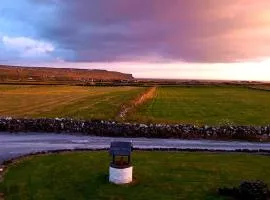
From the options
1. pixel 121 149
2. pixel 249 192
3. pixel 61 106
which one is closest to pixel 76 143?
pixel 121 149

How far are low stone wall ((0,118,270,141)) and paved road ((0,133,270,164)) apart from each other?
4.23ft

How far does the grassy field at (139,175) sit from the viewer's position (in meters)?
20.1

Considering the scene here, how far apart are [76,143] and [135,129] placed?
6.01 metres

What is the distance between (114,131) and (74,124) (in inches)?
137

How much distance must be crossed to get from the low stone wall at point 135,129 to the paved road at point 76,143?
1289mm

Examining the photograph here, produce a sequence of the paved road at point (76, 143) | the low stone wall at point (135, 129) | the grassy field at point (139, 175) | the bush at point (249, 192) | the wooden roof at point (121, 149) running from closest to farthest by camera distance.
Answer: the bush at point (249, 192) < the grassy field at point (139, 175) < the wooden roof at point (121, 149) < the paved road at point (76, 143) < the low stone wall at point (135, 129)

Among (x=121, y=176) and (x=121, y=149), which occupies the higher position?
(x=121, y=149)

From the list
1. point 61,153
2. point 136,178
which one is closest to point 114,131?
point 61,153

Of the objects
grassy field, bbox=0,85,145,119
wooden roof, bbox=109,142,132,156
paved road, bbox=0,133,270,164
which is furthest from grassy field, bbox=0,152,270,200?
grassy field, bbox=0,85,145,119

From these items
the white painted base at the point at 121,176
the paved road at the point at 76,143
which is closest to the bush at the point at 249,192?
the white painted base at the point at 121,176

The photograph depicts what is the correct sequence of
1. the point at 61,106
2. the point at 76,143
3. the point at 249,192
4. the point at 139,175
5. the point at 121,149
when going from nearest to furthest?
the point at 249,192 → the point at 121,149 → the point at 139,175 → the point at 76,143 → the point at 61,106

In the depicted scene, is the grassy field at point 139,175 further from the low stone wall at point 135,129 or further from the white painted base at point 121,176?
the low stone wall at point 135,129

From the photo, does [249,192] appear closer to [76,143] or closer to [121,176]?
[121,176]

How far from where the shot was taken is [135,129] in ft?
124
